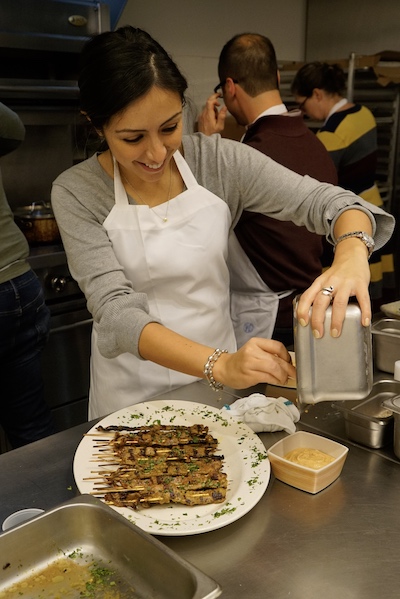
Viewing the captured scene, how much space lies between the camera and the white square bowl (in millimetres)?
1184

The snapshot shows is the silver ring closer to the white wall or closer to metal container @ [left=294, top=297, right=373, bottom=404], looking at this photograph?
metal container @ [left=294, top=297, right=373, bottom=404]

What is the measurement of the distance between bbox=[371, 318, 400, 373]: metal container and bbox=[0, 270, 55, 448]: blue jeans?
1.27 m

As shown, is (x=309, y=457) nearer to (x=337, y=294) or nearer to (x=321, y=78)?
(x=337, y=294)

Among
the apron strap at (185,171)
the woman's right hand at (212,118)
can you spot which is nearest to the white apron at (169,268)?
the apron strap at (185,171)

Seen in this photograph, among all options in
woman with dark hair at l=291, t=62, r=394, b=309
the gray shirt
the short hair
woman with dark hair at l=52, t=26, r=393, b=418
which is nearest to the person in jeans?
woman with dark hair at l=52, t=26, r=393, b=418

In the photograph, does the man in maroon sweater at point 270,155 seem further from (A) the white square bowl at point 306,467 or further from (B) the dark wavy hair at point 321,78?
(B) the dark wavy hair at point 321,78

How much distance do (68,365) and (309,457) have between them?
1.79 meters

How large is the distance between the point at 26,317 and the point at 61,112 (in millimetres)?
1013

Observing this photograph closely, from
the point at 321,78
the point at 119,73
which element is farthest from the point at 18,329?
the point at 321,78

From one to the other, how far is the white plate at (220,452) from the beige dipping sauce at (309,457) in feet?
0.19

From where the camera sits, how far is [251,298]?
2.24 metres

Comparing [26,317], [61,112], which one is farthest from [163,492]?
[61,112]

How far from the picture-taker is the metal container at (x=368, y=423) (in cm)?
132

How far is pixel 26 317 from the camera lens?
2338 millimetres
